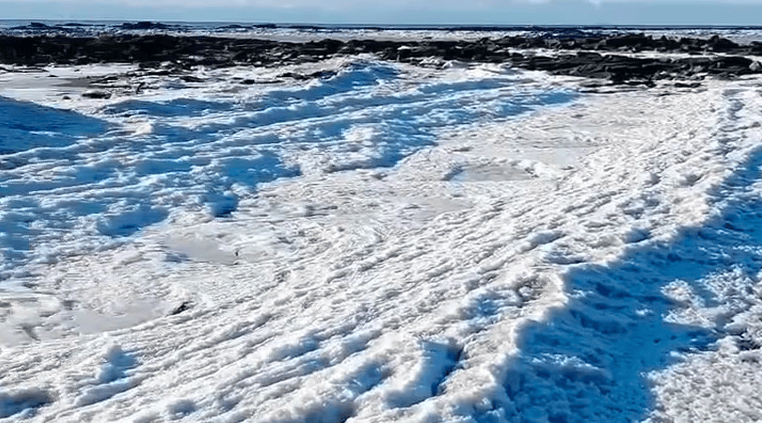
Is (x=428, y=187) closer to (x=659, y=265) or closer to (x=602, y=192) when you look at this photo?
(x=602, y=192)

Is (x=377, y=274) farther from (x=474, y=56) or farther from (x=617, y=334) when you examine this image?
(x=474, y=56)

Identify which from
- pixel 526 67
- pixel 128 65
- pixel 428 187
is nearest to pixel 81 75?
pixel 128 65

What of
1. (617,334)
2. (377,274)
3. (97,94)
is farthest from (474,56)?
(617,334)

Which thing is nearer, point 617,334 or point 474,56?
point 617,334

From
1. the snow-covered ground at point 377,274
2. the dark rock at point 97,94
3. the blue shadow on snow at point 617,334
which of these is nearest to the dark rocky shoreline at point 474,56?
the dark rock at point 97,94

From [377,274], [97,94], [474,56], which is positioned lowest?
[474,56]

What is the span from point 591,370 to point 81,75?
21.3 meters

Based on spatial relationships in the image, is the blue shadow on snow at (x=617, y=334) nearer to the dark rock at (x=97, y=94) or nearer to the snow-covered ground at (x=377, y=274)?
the snow-covered ground at (x=377, y=274)

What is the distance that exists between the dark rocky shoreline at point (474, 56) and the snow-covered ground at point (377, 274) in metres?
12.2

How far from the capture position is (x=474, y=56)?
31500mm

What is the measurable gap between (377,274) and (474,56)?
26.3 m

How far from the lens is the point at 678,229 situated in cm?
684

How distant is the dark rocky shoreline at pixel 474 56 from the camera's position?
24672 millimetres

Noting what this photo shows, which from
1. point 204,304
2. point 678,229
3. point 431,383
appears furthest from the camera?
point 678,229
